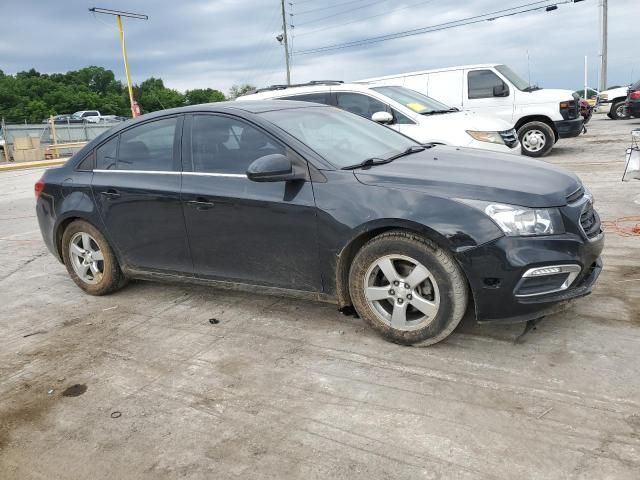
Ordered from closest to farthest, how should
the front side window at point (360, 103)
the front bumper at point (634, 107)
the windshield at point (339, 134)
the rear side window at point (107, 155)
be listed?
the windshield at point (339, 134) < the rear side window at point (107, 155) < the front side window at point (360, 103) < the front bumper at point (634, 107)

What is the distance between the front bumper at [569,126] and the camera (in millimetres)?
11797

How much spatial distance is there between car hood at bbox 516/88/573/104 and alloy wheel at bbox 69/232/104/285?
967 cm

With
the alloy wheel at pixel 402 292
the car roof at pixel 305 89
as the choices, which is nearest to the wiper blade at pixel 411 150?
the alloy wheel at pixel 402 292

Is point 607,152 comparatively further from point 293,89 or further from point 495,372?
point 495,372

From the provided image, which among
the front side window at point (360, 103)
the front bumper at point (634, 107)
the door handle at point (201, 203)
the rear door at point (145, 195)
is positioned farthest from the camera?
the front bumper at point (634, 107)

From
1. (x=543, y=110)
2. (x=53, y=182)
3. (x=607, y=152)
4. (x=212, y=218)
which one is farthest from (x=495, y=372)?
(x=607, y=152)

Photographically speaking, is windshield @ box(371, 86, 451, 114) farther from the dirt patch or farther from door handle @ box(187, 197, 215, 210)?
the dirt patch

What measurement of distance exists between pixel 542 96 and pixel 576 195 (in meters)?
9.18

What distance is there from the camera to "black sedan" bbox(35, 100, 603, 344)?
3234mm

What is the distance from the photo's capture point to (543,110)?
11742mm

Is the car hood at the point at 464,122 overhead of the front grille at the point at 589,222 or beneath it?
overhead

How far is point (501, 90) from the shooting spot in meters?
11.7

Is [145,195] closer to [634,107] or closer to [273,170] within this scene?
[273,170]

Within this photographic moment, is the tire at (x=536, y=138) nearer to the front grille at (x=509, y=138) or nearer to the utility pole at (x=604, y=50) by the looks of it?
the front grille at (x=509, y=138)
